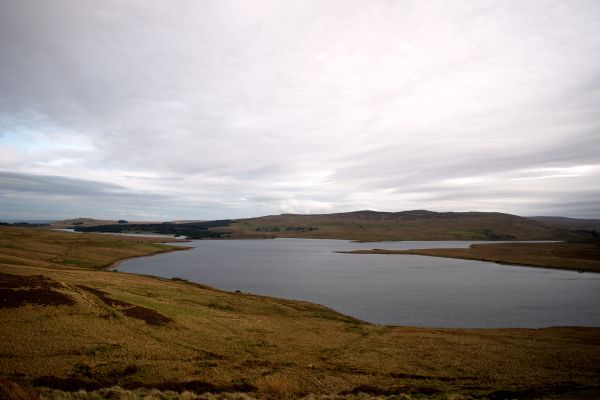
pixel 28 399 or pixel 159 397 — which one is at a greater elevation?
pixel 28 399

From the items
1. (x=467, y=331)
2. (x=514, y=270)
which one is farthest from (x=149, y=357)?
(x=514, y=270)

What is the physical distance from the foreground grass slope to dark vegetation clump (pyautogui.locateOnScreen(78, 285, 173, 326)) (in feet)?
0.36

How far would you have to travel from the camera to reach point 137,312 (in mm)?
34406

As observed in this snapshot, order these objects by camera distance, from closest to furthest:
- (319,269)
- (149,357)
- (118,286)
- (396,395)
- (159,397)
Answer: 1. (159,397)
2. (396,395)
3. (149,357)
4. (118,286)
5. (319,269)

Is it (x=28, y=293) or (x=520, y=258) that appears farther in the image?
(x=520, y=258)

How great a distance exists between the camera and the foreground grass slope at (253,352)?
23.0m

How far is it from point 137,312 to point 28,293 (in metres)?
8.98

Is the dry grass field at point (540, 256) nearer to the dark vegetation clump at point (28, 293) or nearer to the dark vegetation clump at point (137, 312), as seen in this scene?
the dark vegetation clump at point (137, 312)

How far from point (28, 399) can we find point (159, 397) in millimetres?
6002

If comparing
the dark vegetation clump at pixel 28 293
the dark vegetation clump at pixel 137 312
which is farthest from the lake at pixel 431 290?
the dark vegetation clump at pixel 28 293

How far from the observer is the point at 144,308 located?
118ft

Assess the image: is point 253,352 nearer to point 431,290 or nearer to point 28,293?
point 28,293

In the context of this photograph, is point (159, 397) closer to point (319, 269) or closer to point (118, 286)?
point (118, 286)

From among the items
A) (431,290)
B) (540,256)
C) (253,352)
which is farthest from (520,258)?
(253,352)
